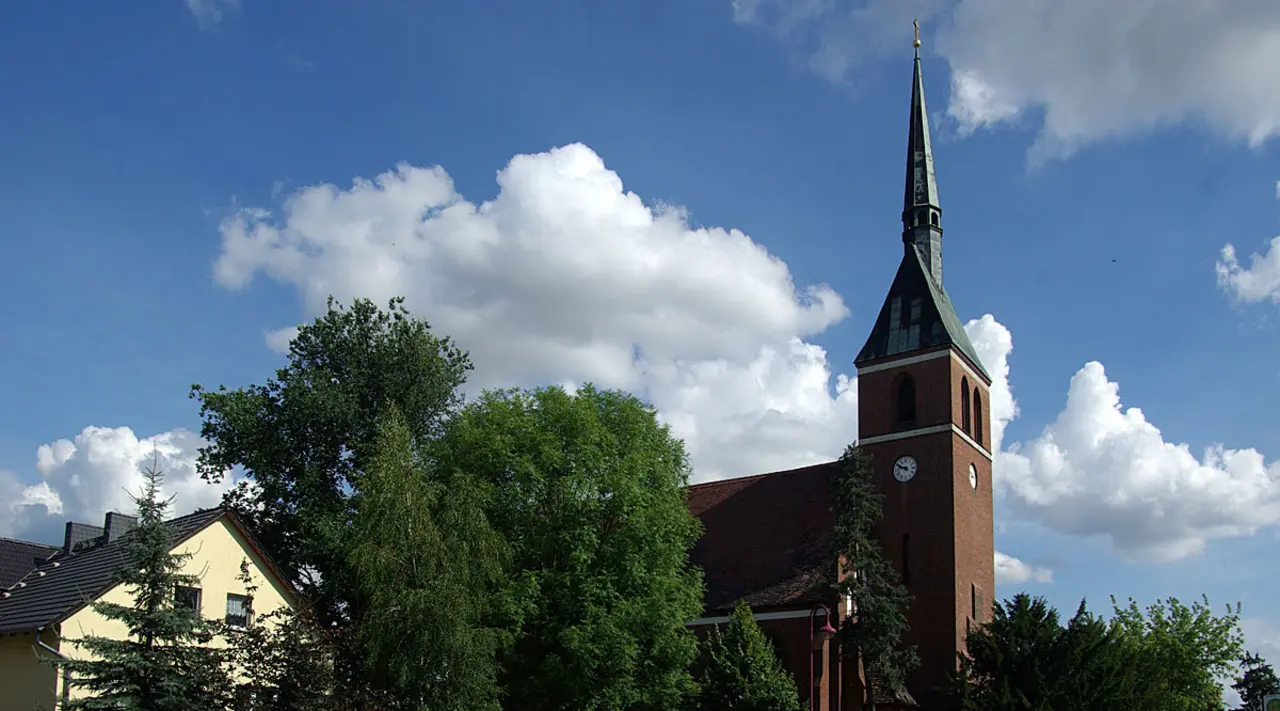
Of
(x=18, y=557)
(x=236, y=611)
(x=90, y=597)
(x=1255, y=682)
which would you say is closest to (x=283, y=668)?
(x=90, y=597)

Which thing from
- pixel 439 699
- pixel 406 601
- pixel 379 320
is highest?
pixel 379 320

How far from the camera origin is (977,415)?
44.3 metres

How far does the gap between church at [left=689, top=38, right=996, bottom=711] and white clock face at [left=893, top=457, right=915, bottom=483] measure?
43 millimetres

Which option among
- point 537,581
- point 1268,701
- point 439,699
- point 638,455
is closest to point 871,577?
point 638,455

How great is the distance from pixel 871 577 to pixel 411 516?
1736 cm

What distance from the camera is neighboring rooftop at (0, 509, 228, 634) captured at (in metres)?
26.2

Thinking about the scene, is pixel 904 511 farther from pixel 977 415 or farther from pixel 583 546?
pixel 583 546

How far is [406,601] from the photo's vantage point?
955 inches

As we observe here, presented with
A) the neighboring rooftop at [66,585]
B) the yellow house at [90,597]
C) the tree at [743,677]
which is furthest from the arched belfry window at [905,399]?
the neighboring rooftop at [66,585]

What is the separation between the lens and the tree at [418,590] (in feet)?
79.4

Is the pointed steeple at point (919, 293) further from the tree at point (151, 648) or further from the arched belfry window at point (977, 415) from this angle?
the tree at point (151, 648)

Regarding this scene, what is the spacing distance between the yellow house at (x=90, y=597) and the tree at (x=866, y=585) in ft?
57.0

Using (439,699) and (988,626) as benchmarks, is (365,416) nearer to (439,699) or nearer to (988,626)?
(439,699)

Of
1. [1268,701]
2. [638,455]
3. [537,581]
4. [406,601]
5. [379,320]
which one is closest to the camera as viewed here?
[1268,701]
